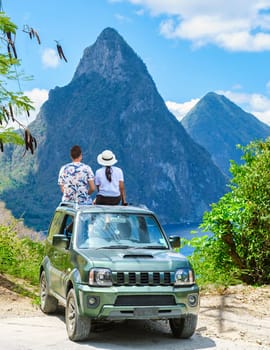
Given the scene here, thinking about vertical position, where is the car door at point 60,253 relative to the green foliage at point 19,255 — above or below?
above

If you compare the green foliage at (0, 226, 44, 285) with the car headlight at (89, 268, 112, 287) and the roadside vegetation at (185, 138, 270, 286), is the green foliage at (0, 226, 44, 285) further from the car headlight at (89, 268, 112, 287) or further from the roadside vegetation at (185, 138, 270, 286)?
the car headlight at (89, 268, 112, 287)

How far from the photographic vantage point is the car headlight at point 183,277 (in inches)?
273

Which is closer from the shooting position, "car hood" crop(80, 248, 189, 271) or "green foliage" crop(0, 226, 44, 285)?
"car hood" crop(80, 248, 189, 271)

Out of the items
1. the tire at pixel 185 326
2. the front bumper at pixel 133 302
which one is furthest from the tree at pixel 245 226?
the front bumper at pixel 133 302

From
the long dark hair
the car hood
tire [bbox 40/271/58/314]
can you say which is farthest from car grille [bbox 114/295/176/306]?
the long dark hair

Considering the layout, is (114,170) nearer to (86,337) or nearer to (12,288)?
(12,288)

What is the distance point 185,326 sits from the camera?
7152 mm

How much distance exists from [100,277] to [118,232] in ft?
3.56

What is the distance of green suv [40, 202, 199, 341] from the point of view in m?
6.65

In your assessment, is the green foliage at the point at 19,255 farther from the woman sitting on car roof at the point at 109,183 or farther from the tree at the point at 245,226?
the tree at the point at 245,226

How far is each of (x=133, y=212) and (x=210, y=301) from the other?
9.59 ft

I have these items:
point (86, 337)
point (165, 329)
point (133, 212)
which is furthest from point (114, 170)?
point (86, 337)

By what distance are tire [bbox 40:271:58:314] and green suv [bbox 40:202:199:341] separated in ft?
2.85

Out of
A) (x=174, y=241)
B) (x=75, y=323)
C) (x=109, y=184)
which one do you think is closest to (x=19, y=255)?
(x=109, y=184)
